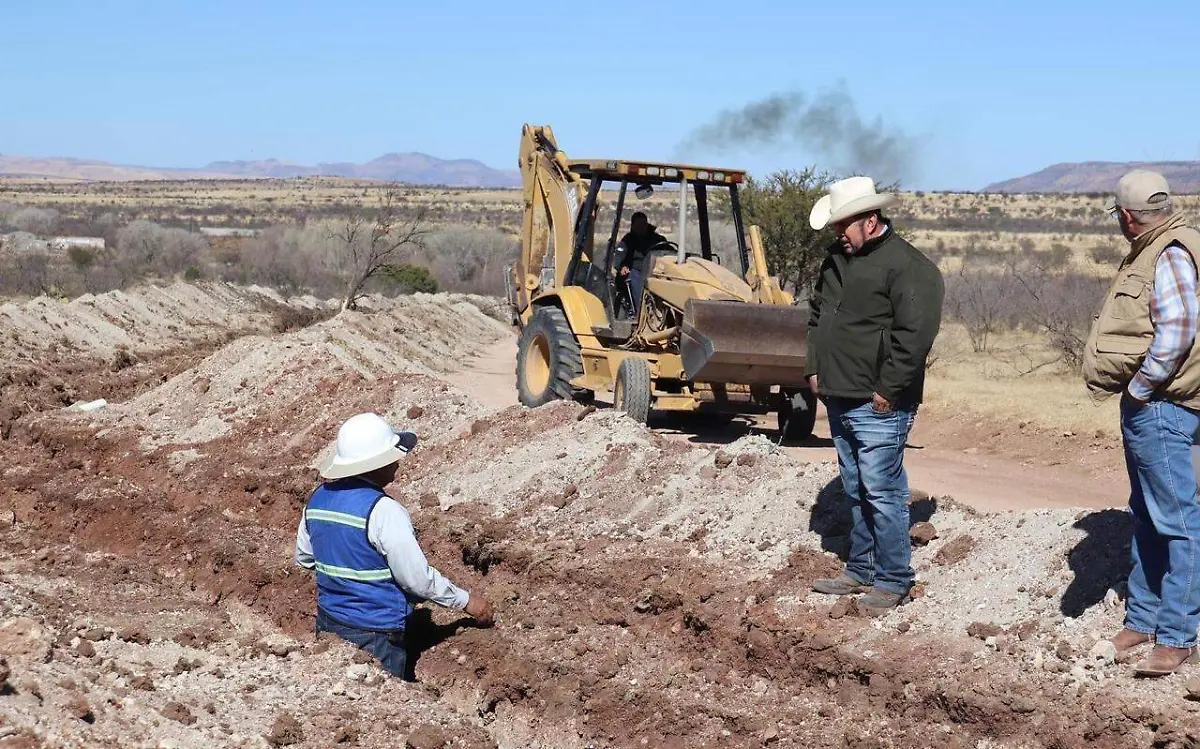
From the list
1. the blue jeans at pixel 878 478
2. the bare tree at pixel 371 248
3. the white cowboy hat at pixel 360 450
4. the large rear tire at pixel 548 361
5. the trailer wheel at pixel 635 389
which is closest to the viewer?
the white cowboy hat at pixel 360 450

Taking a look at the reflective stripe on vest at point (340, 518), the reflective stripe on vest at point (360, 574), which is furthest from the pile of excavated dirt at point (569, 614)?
the reflective stripe on vest at point (340, 518)

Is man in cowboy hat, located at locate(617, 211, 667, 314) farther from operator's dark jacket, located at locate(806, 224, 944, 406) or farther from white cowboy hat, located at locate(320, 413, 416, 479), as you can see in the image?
white cowboy hat, located at locate(320, 413, 416, 479)

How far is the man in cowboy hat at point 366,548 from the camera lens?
5.64m

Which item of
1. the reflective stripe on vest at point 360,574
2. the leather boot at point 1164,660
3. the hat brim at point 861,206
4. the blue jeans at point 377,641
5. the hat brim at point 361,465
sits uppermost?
the hat brim at point 861,206

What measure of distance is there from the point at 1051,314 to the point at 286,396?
1372 cm

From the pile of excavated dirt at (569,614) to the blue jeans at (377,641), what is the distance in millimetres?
157

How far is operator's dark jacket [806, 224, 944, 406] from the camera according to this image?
6.17m

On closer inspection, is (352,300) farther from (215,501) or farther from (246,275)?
(215,501)

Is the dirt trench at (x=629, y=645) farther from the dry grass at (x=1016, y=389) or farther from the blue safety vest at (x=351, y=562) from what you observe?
the dry grass at (x=1016, y=389)

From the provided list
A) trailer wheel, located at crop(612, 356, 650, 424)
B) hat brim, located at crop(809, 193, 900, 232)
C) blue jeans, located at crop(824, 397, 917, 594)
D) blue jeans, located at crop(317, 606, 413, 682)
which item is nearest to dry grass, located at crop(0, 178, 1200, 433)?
hat brim, located at crop(809, 193, 900, 232)

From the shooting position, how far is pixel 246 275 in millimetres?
39562

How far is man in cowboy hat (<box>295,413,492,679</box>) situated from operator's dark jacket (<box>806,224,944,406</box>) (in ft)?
7.13

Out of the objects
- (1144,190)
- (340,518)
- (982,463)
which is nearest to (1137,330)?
(1144,190)

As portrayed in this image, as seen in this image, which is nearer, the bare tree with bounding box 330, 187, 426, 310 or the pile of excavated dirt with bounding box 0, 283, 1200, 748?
the pile of excavated dirt with bounding box 0, 283, 1200, 748
